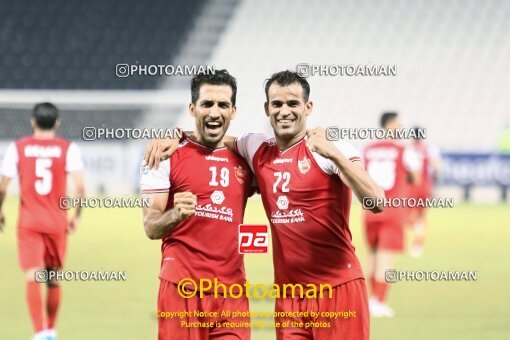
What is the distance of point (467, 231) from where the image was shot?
1617 centimetres

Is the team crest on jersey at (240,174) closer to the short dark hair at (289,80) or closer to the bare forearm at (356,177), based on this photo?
the short dark hair at (289,80)

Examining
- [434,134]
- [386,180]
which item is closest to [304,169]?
[386,180]

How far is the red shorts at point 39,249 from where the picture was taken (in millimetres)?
7207

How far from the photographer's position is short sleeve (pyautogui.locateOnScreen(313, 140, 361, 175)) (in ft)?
13.7

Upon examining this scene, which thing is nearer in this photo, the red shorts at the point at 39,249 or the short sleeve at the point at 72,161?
the red shorts at the point at 39,249

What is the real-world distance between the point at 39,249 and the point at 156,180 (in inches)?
125

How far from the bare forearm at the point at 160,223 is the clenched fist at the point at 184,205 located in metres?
0.04

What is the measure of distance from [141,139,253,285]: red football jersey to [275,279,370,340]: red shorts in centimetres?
29

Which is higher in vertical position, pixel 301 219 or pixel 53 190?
pixel 53 190

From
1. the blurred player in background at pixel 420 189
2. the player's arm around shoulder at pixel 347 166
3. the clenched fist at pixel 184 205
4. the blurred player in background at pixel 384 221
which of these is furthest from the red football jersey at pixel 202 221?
the blurred player in background at pixel 420 189

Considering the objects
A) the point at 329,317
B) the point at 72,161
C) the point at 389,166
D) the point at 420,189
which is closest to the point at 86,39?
the point at 420,189

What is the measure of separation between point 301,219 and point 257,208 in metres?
13.3

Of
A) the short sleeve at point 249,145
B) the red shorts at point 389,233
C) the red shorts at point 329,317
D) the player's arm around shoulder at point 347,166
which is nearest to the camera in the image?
the player's arm around shoulder at point 347,166

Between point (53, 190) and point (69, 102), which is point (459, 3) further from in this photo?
point (53, 190)
